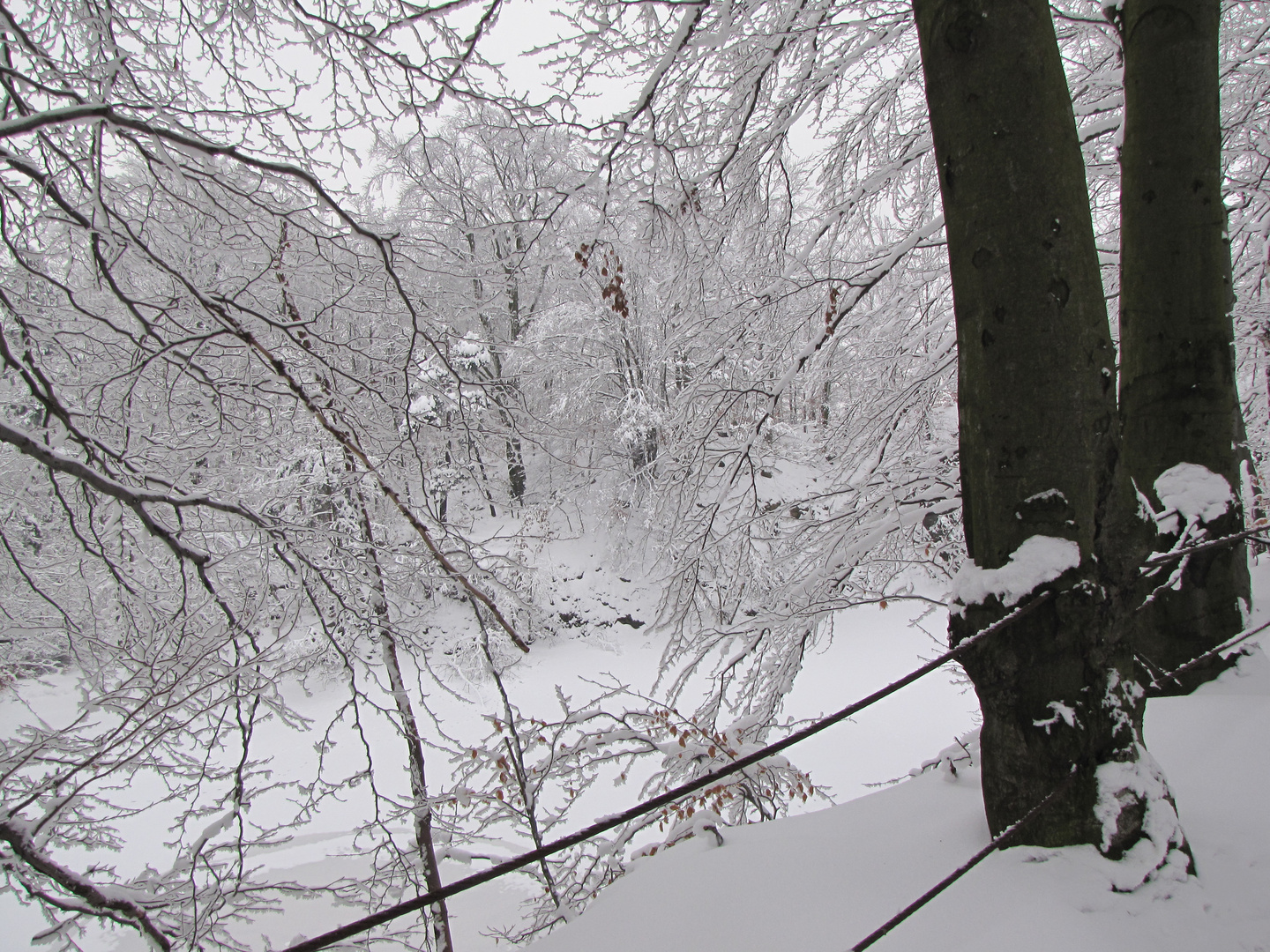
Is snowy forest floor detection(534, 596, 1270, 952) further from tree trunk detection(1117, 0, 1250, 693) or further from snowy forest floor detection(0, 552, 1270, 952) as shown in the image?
tree trunk detection(1117, 0, 1250, 693)

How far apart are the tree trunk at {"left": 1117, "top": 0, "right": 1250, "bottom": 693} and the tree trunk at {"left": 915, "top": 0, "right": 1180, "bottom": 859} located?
1.07m

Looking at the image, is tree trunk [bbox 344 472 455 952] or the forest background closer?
the forest background

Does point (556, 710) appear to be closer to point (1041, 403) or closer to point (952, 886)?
point (952, 886)

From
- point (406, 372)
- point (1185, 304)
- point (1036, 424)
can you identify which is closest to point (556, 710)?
point (406, 372)

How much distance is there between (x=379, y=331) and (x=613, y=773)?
268 inches

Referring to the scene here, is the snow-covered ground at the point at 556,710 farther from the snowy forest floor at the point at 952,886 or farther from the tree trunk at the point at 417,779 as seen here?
the snowy forest floor at the point at 952,886

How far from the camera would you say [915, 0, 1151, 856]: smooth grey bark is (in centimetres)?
136

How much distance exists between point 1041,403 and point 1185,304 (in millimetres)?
1397

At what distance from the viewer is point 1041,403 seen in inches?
54.1

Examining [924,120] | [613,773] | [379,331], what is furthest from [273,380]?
[613,773]

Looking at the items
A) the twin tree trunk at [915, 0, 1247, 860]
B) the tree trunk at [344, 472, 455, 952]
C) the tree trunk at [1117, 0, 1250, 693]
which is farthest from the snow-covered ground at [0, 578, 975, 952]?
the twin tree trunk at [915, 0, 1247, 860]

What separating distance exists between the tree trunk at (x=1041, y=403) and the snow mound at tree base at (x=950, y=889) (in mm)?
150

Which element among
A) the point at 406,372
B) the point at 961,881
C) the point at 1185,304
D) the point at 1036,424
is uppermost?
the point at 406,372

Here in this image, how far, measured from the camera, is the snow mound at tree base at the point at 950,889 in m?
1.17
